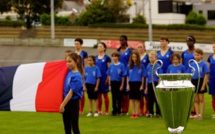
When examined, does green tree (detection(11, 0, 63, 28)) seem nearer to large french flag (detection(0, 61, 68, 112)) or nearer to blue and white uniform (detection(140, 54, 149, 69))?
blue and white uniform (detection(140, 54, 149, 69))

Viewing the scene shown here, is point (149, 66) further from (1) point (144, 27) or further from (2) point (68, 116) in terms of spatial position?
(1) point (144, 27)

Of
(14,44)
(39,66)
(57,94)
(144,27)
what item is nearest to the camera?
(57,94)

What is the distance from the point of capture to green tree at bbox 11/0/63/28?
62906 mm

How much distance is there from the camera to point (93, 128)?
13805mm

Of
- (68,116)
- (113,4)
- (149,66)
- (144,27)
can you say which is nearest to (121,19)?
(113,4)

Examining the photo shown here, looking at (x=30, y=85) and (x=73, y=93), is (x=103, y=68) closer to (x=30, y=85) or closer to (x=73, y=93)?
(x=30, y=85)

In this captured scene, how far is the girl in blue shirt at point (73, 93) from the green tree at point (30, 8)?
53.0m

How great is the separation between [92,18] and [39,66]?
4947cm

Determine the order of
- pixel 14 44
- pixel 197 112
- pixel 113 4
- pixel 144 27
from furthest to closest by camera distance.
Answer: pixel 113 4 < pixel 144 27 < pixel 14 44 < pixel 197 112

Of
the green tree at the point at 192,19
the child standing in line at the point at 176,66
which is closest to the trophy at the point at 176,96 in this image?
the child standing in line at the point at 176,66

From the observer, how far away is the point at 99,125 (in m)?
14.3

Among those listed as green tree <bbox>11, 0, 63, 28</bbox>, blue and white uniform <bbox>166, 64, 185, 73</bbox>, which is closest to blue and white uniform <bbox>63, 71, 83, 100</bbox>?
blue and white uniform <bbox>166, 64, 185, 73</bbox>

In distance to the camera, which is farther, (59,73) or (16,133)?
(16,133)

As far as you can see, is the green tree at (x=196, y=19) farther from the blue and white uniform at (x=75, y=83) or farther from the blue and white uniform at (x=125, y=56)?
the blue and white uniform at (x=75, y=83)
